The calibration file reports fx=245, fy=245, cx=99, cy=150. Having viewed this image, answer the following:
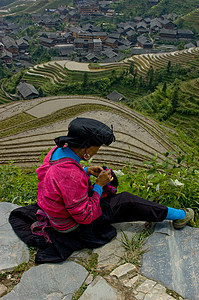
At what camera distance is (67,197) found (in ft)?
6.55

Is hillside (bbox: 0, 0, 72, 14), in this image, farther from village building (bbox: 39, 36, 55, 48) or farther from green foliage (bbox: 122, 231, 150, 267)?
green foliage (bbox: 122, 231, 150, 267)

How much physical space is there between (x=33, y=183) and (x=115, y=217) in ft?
5.60

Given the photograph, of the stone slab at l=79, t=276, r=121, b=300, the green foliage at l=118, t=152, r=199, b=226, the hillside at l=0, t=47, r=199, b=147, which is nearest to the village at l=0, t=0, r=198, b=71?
the hillside at l=0, t=47, r=199, b=147

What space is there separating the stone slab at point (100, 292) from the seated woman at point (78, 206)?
38 cm

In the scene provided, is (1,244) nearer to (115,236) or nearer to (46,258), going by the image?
(46,258)

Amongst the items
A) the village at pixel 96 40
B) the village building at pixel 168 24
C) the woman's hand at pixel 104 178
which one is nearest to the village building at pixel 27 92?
the village at pixel 96 40

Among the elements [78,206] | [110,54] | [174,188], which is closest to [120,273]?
[78,206]

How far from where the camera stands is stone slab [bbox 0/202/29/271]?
6.95ft

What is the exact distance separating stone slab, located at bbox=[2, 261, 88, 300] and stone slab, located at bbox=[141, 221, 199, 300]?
0.57 m

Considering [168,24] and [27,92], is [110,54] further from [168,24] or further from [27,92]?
[27,92]

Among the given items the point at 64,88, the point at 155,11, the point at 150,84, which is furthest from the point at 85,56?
the point at 155,11

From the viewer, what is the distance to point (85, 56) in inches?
1388

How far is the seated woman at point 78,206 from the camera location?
2.04m

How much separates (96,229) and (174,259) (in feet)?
2.46
